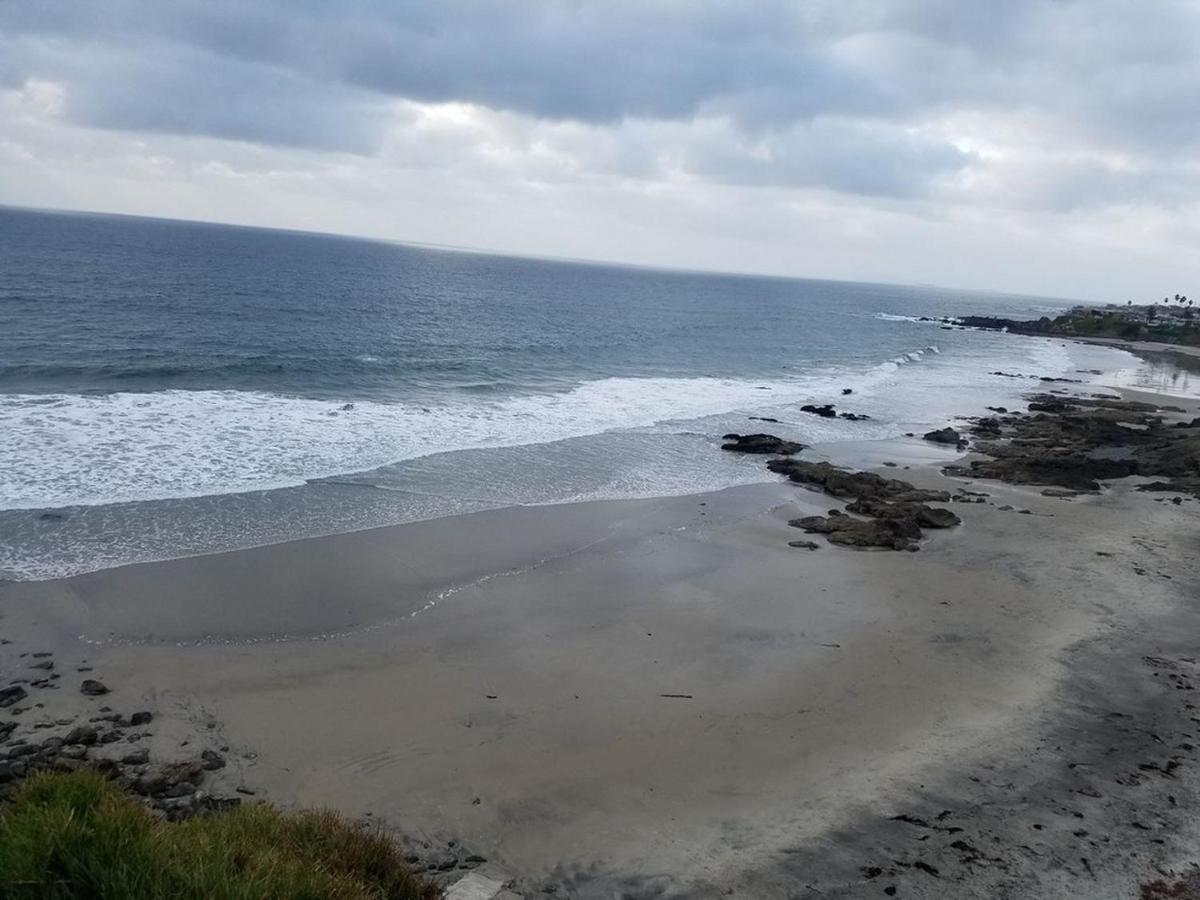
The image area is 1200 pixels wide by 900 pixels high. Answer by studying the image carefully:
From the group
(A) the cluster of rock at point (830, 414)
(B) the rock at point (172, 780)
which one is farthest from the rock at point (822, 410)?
(B) the rock at point (172, 780)

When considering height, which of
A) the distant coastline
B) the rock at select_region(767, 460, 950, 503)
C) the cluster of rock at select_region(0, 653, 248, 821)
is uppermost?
the distant coastline

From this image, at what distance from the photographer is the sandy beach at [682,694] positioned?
304 inches

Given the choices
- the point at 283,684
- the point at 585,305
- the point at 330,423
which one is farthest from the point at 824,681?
the point at 585,305

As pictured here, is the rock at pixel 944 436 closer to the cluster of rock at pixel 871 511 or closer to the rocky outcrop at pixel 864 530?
the cluster of rock at pixel 871 511

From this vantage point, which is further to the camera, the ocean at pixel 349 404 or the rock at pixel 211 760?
the ocean at pixel 349 404

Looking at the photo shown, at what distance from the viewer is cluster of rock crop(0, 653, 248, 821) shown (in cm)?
793

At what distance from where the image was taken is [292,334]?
4428cm

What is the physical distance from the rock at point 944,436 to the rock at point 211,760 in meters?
27.1

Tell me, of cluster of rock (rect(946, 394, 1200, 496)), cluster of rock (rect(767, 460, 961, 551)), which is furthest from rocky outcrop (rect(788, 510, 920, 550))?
cluster of rock (rect(946, 394, 1200, 496))

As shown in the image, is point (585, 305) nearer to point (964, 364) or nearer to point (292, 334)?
point (964, 364)

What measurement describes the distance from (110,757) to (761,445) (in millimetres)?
21452

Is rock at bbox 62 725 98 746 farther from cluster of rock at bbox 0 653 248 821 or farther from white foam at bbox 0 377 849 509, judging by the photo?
white foam at bbox 0 377 849 509

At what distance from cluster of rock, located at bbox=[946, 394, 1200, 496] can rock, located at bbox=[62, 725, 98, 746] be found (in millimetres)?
23144

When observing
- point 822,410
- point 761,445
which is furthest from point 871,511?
point 822,410
